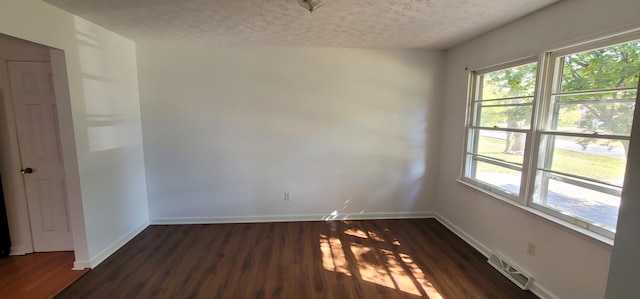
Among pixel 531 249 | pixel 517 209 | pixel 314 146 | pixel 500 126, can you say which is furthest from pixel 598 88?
pixel 314 146

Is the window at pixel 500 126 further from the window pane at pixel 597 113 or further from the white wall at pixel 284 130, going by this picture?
the white wall at pixel 284 130

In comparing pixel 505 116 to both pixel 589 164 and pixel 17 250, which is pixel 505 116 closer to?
pixel 589 164

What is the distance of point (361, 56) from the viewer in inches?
137

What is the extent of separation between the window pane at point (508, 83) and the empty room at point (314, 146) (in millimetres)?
19

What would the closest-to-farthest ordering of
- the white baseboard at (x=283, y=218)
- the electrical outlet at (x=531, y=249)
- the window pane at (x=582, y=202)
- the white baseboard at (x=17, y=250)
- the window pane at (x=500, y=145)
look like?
the window pane at (x=582, y=202) → the electrical outlet at (x=531, y=249) → the window pane at (x=500, y=145) → the white baseboard at (x=17, y=250) → the white baseboard at (x=283, y=218)

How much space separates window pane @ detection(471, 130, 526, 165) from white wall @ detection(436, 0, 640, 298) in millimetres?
234

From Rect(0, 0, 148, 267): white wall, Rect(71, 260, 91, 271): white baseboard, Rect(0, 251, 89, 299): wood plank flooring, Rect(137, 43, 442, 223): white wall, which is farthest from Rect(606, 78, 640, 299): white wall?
Rect(71, 260, 91, 271): white baseboard

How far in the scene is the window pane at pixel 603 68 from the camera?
5.58 ft

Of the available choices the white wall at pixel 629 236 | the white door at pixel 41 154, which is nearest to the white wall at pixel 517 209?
the white wall at pixel 629 236

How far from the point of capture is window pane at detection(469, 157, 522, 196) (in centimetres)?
261

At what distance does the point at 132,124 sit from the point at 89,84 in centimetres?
74

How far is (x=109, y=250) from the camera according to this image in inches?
109

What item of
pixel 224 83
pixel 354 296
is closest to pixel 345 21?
pixel 224 83

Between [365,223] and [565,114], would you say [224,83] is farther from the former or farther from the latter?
[565,114]
